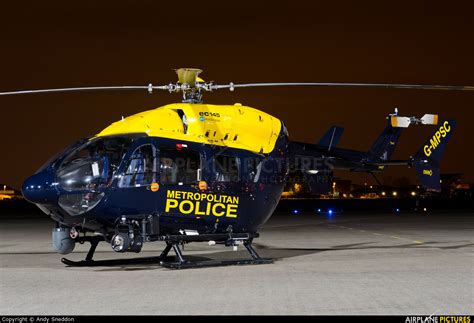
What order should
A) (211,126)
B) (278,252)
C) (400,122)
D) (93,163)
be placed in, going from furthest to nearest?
(278,252)
(400,122)
(211,126)
(93,163)

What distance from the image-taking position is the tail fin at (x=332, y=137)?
20.0m

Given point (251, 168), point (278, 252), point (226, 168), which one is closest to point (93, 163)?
point (226, 168)

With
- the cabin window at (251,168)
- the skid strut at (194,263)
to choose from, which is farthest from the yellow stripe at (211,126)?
the skid strut at (194,263)

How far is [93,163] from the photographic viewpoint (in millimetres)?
12445

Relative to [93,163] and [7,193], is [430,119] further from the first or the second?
[7,193]

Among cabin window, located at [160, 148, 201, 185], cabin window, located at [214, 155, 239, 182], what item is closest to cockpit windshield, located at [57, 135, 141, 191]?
cabin window, located at [160, 148, 201, 185]

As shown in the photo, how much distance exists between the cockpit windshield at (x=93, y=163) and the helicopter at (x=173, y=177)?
0.02 meters

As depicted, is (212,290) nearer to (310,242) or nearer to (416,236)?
(310,242)

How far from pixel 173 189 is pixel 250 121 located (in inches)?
97.5

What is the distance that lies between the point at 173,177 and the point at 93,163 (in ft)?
5.20

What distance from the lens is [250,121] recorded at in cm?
1435

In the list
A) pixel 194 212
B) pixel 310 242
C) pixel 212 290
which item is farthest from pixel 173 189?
pixel 310 242

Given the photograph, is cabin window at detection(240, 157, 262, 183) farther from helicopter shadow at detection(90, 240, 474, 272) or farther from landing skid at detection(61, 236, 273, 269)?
helicopter shadow at detection(90, 240, 474, 272)

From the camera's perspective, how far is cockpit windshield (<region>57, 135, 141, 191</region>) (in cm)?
1220
